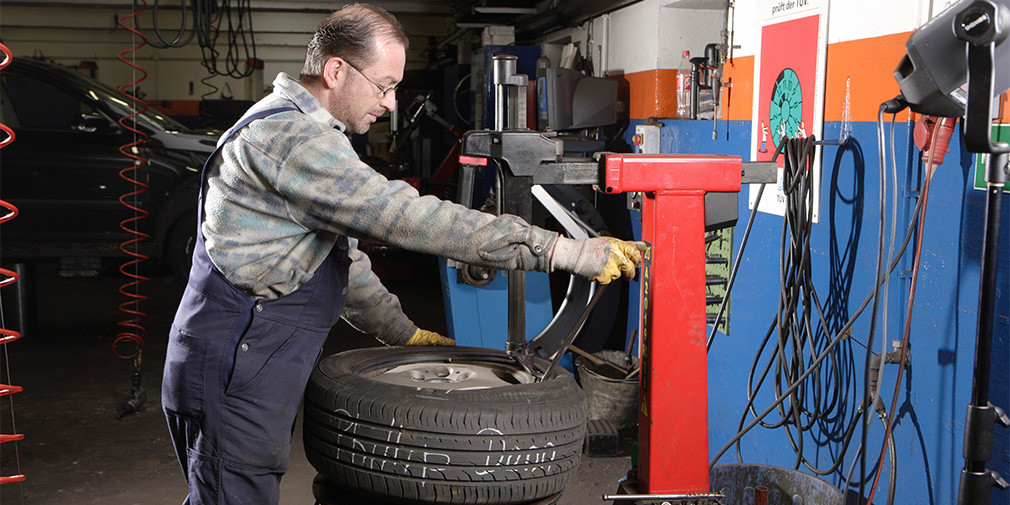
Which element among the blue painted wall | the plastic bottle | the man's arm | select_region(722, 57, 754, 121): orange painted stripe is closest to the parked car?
the plastic bottle

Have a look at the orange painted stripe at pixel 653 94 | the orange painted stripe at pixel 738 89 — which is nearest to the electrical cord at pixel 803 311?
the orange painted stripe at pixel 738 89

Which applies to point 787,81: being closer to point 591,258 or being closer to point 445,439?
point 591,258

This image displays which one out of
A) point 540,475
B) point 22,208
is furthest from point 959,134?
point 22,208

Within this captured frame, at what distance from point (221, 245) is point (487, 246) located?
1.87 ft

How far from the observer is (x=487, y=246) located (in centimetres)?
164

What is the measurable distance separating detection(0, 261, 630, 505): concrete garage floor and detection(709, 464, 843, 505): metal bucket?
816 millimetres

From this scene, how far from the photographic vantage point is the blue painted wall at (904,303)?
6.35 feet

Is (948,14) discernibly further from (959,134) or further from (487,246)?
(487,246)

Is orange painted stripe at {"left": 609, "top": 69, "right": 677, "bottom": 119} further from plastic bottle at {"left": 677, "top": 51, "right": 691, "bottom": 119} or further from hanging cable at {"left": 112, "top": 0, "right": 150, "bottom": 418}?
hanging cable at {"left": 112, "top": 0, "right": 150, "bottom": 418}

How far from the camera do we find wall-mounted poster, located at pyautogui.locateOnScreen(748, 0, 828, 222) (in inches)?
101

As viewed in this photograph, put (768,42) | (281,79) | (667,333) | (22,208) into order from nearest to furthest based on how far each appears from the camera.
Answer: (667,333)
(281,79)
(768,42)
(22,208)

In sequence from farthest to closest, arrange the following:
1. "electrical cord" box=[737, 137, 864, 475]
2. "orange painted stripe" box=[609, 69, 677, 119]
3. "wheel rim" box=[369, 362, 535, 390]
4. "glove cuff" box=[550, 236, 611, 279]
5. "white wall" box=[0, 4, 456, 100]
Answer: "white wall" box=[0, 4, 456, 100] < "orange painted stripe" box=[609, 69, 677, 119] < "electrical cord" box=[737, 137, 864, 475] < "wheel rim" box=[369, 362, 535, 390] < "glove cuff" box=[550, 236, 611, 279]

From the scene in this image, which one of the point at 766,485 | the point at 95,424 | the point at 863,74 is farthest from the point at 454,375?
the point at 95,424

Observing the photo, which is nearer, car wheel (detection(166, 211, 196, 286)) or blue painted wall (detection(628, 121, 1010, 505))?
blue painted wall (detection(628, 121, 1010, 505))
